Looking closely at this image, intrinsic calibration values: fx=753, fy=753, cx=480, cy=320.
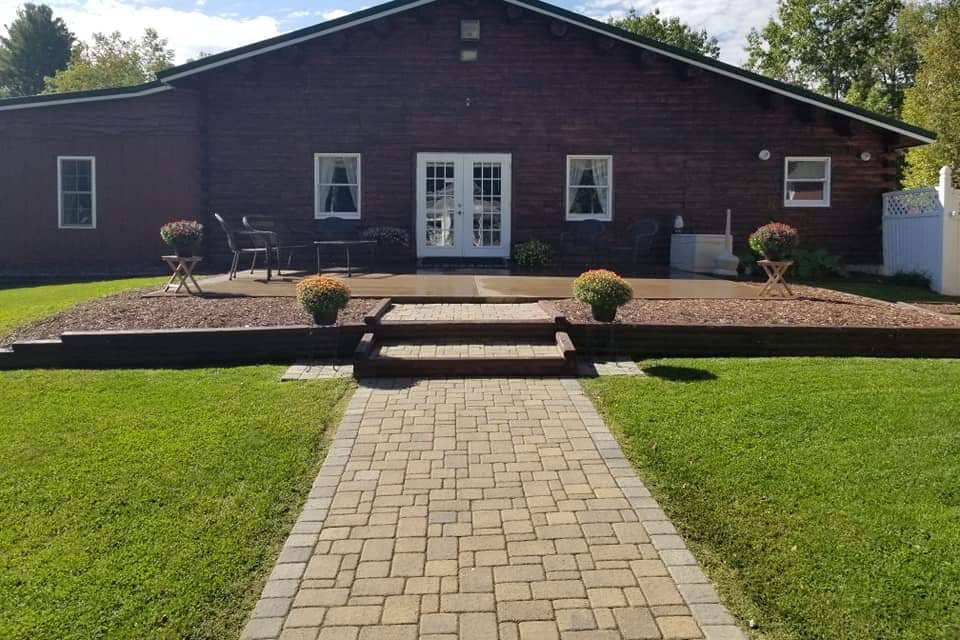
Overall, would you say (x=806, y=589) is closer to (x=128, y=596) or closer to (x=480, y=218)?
(x=128, y=596)

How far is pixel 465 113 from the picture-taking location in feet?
48.2

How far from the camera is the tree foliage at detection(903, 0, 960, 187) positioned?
25047mm

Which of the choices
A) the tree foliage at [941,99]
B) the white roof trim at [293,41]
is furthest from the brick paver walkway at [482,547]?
the tree foliage at [941,99]

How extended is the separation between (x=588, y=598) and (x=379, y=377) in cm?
382

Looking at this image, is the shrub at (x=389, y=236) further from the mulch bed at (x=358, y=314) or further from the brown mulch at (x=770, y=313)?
the brown mulch at (x=770, y=313)

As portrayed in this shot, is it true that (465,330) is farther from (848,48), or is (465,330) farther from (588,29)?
(848,48)

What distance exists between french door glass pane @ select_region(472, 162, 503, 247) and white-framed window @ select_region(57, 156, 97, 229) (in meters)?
7.68

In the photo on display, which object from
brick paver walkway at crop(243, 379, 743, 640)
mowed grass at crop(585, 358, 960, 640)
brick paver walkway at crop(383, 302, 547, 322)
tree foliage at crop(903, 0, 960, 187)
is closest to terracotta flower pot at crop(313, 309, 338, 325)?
brick paver walkway at crop(383, 302, 547, 322)

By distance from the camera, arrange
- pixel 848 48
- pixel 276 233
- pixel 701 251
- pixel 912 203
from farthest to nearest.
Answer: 1. pixel 848 48
2. pixel 701 251
3. pixel 912 203
4. pixel 276 233

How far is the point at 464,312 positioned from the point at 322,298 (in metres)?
1.73

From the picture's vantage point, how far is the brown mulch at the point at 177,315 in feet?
24.9

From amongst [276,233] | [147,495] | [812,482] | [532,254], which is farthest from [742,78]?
[147,495]

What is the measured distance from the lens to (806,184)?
49.6 ft

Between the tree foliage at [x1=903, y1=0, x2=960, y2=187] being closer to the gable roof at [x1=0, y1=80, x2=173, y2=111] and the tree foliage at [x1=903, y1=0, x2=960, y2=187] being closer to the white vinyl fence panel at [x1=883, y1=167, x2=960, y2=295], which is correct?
the white vinyl fence panel at [x1=883, y1=167, x2=960, y2=295]
